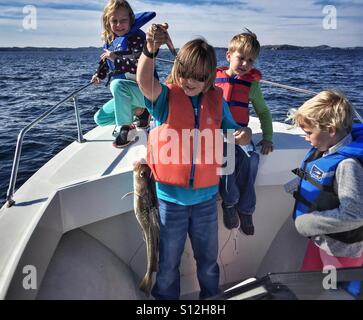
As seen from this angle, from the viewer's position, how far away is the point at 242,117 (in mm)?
2861

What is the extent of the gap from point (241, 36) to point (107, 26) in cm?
159

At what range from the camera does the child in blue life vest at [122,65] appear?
3141mm

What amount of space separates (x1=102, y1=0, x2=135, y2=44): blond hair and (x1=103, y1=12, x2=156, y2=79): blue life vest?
0.17 feet

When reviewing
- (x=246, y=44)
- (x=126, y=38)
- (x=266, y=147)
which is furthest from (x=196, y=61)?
(x=126, y=38)

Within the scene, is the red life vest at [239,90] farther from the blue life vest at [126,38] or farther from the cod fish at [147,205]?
the blue life vest at [126,38]

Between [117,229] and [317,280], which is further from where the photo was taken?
[117,229]

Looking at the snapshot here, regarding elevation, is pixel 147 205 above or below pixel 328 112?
below

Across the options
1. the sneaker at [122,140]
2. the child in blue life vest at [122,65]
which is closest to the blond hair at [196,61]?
the child in blue life vest at [122,65]

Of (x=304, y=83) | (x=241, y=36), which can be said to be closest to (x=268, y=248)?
(x=241, y=36)

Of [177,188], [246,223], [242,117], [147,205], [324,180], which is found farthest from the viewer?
[242,117]

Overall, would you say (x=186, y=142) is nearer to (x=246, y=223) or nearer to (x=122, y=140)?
(x=246, y=223)

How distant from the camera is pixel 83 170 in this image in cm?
287

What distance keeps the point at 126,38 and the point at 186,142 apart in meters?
1.82
